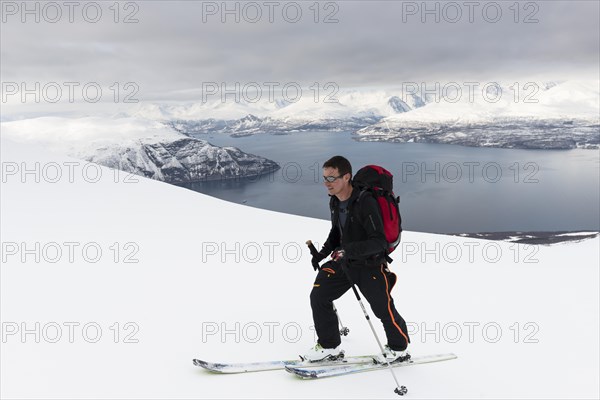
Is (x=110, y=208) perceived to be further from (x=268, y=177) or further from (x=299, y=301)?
(x=268, y=177)

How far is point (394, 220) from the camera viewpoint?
368 cm

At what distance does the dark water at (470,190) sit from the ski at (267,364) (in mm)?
69473

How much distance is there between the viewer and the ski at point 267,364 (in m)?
3.84

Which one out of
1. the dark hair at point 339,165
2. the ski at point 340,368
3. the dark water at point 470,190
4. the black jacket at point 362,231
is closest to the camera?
the black jacket at point 362,231

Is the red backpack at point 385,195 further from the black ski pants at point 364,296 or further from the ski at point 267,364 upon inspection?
the ski at point 267,364

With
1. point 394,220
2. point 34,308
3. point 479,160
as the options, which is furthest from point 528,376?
point 479,160

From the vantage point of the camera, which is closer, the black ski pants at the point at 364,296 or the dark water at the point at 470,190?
the black ski pants at the point at 364,296

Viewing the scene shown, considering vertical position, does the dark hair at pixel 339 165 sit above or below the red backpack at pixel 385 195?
above

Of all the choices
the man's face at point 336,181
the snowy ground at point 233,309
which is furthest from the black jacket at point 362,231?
the snowy ground at point 233,309

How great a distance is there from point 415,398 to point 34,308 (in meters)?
4.38

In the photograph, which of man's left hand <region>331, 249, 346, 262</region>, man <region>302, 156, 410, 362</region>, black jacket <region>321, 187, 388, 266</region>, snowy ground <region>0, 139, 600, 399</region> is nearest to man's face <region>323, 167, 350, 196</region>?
man <region>302, 156, 410, 362</region>

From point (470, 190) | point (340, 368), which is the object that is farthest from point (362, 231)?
point (470, 190)

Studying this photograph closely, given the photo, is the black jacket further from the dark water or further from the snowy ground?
the dark water

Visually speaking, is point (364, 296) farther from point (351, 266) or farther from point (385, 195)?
point (385, 195)
